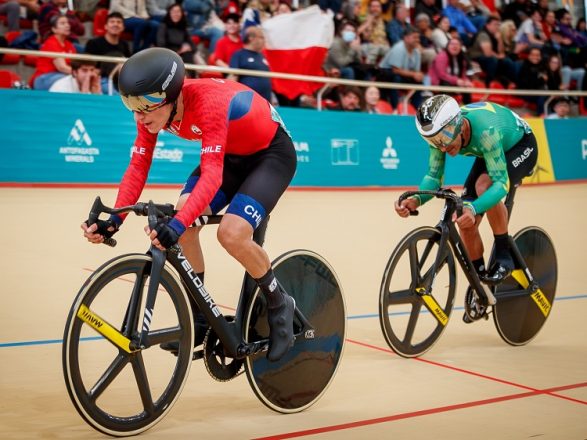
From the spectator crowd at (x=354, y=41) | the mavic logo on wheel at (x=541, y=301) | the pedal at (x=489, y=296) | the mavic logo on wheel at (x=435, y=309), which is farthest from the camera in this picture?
the spectator crowd at (x=354, y=41)

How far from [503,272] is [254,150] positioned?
2.06m

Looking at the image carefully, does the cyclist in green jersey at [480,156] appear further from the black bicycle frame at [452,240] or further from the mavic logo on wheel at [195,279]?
the mavic logo on wheel at [195,279]

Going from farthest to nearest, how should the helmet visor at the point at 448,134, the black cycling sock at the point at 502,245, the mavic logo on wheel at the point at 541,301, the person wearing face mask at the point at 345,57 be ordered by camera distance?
the person wearing face mask at the point at 345,57
the mavic logo on wheel at the point at 541,301
the black cycling sock at the point at 502,245
the helmet visor at the point at 448,134

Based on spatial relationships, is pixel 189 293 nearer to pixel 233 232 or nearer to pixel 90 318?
pixel 233 232

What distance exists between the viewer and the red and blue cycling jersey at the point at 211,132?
326 cm

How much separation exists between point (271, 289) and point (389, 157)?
9.94 m

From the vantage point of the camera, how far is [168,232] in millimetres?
3105

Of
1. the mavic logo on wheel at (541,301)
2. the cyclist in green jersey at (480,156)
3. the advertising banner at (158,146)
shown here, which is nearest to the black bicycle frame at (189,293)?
the cyclist in green jersey at (480,156)

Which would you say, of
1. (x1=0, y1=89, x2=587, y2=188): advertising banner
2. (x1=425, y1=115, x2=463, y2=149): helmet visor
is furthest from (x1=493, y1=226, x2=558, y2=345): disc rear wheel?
(x1=0, y1=89, x2=587, y2=188): advertising banner

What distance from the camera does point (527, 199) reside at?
12.8m

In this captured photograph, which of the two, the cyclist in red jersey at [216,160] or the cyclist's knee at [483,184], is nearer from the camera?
the cyclist in red jersey at [216,160]

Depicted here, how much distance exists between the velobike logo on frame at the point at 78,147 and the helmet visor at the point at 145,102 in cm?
748

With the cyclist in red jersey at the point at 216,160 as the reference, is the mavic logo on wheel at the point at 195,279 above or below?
below

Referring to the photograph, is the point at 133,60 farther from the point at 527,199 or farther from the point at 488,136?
the point at 527,199
